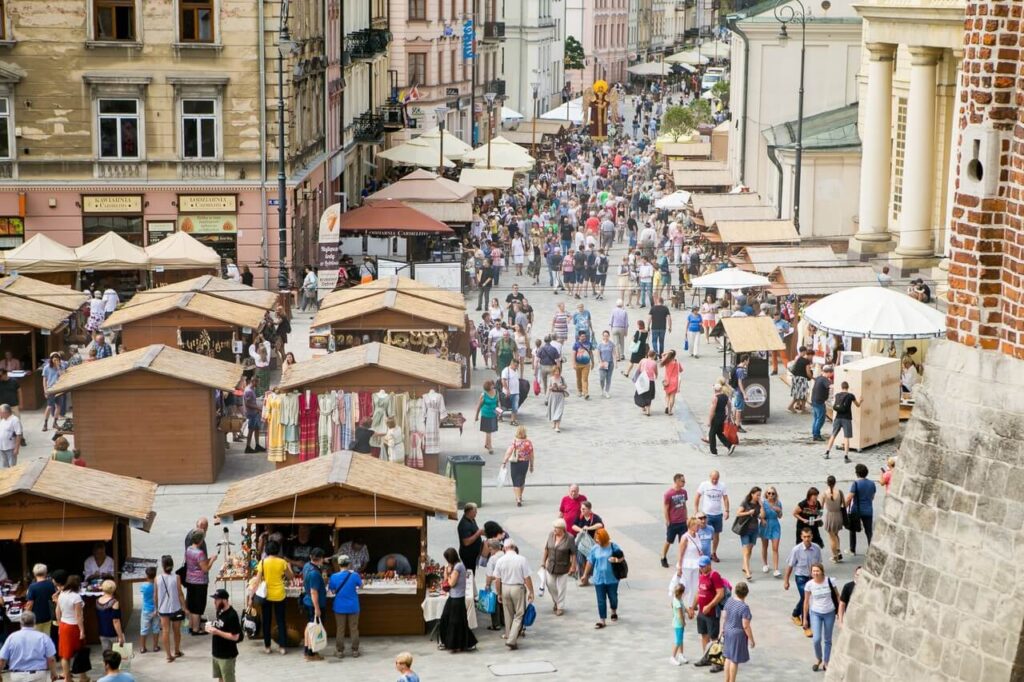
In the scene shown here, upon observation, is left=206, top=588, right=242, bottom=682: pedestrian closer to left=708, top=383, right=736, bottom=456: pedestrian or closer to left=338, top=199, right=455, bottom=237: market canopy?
left=708, top=383, right=736, bottom=456: pedestrian

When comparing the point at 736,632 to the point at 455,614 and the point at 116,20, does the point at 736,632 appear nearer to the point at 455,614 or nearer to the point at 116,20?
the point at 455,614

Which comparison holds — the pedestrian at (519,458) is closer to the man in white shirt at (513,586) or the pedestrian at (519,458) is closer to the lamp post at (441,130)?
the man in white shirt at (513,586)

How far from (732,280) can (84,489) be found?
69.7 feet

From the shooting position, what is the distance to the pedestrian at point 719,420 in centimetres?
2936

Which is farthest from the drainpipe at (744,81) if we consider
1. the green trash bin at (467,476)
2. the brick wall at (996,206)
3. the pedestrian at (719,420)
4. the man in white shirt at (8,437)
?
the brick wall at (996,206)

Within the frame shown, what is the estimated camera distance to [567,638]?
20641 millimetres

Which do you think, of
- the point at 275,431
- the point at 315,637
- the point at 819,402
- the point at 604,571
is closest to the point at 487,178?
the point at 819,402

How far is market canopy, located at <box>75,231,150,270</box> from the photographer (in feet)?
131

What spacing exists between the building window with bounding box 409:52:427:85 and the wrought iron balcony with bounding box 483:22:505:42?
10362mm

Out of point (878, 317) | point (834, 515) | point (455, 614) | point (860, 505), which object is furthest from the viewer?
point (878, 317)

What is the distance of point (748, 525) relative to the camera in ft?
74.0

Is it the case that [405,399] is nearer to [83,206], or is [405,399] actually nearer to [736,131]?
[83,206]

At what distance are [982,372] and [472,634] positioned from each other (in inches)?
384

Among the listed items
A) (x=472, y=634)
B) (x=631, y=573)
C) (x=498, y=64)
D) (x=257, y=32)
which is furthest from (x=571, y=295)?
(x=498, y=64)
